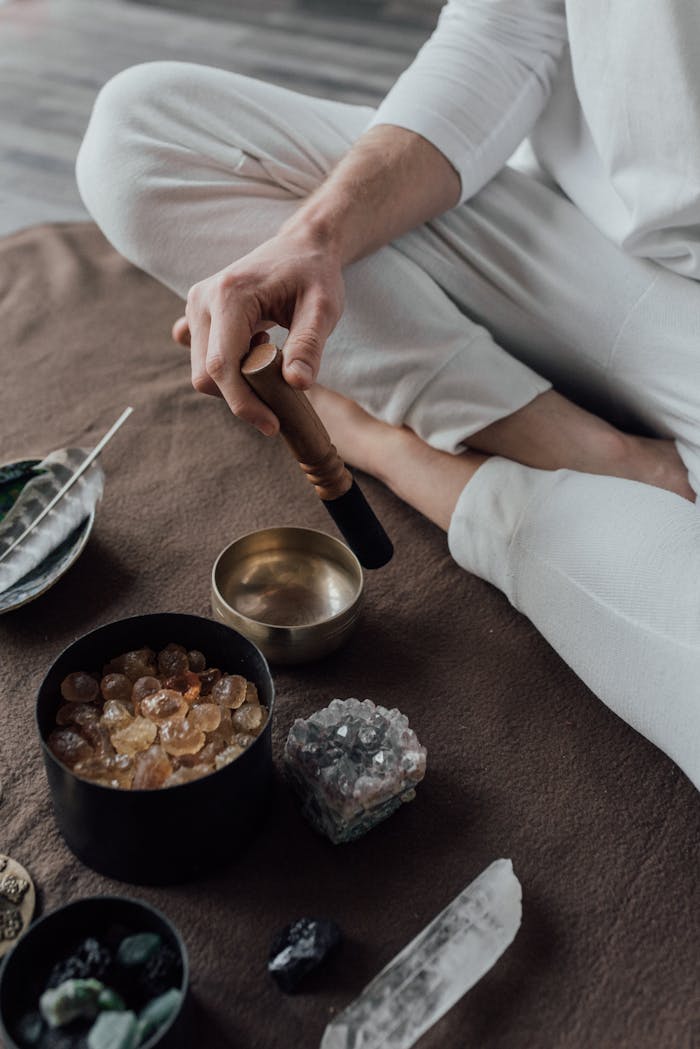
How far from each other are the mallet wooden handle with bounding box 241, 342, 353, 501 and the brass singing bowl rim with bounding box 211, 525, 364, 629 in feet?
0.57

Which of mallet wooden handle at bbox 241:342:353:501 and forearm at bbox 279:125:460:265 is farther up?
forearm at bbox 279:125:460:265

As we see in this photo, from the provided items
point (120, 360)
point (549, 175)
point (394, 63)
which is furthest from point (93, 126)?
point (394, 63)

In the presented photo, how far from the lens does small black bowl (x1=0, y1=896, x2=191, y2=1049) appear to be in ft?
2.61

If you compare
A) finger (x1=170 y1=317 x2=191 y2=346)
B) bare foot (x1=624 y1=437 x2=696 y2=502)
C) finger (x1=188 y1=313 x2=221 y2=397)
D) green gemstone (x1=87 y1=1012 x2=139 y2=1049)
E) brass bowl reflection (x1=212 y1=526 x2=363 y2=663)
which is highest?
finger (x1=188 y1=313 x2=221 y2=397)

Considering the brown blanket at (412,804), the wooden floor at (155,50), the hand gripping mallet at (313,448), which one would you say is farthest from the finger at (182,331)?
the wooden floor at (155,50)

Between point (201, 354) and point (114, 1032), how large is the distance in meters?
0.62

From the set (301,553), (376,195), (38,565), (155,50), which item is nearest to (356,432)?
(301,553)

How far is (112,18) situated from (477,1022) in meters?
3.16

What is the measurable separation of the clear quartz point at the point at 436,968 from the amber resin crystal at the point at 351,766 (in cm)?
11

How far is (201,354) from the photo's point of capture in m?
1.10

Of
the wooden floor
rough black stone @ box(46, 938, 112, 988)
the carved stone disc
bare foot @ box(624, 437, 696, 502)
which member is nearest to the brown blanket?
the carved stone disc

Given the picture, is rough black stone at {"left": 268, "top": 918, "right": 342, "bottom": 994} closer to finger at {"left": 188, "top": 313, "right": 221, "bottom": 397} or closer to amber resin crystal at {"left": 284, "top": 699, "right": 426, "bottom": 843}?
amber resin crystal at {"left": 284, "top": 699, "right": 426, "bottom": 843}

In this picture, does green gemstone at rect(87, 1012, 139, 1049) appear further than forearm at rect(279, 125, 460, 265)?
No

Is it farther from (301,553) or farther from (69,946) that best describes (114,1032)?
(301,553)
